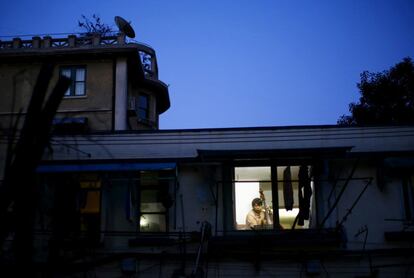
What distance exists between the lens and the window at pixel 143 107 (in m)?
29.8

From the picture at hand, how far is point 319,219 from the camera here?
51.3 ft

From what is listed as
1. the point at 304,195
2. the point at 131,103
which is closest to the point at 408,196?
the point at 304,195

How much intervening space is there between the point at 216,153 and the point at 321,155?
3301 mm

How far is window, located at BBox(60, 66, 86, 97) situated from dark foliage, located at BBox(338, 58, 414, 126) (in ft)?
63.8

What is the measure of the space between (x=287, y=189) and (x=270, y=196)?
655 millimetres

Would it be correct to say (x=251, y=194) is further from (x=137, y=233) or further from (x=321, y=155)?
(x=137, y=233)

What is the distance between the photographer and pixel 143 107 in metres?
30.1

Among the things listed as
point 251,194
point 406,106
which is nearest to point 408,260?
point 251,194

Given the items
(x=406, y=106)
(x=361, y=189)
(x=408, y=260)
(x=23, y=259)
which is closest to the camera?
(x=23, y=259)

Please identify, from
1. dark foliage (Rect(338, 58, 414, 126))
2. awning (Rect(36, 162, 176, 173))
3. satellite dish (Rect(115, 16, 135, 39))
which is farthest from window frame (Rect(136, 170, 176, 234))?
dark foliage (Rect(338, 58, 414, 126))

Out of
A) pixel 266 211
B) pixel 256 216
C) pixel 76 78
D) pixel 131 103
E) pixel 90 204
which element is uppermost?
pixel 76 78

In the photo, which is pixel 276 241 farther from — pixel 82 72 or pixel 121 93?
pixel 82 72

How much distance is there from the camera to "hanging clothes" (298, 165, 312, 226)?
15269 millimetres

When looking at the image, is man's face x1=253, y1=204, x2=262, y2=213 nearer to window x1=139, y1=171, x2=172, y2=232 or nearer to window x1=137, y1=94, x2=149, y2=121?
window x1=139, y1=171, x2=172, y2=232
